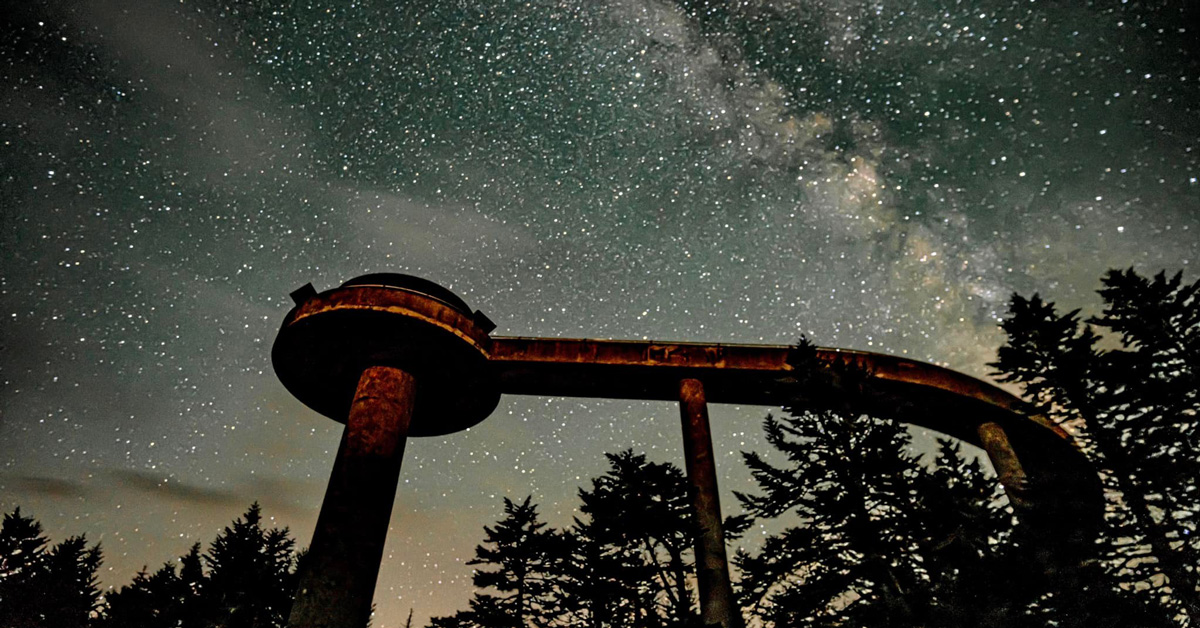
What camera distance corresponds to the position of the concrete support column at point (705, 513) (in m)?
11.3

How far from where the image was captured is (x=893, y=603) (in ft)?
25.6

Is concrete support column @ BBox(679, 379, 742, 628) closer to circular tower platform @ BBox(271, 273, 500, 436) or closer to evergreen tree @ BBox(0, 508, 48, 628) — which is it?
circular tower platform @ BBox(271, 273, 500, 436)

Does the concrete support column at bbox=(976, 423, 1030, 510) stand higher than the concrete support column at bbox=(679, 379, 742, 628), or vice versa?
the concrete support column at bbox=(976, 423, 1030, 510)

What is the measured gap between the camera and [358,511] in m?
11.6

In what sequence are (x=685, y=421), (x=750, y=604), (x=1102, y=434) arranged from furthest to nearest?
(x=685, y=421), (x=750, y=604), (x=1102, y=434)

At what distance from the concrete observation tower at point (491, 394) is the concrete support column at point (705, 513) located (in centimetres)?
3

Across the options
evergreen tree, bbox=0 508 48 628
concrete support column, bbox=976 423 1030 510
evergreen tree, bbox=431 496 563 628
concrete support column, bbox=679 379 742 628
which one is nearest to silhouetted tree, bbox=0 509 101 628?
evergreen tree, bbox=0 508 48 628

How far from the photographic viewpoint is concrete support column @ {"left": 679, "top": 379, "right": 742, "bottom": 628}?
11273 millimetres

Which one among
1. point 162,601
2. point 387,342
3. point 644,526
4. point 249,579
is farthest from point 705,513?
point 162,601

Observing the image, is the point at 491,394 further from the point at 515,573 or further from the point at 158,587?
the point at 158,587

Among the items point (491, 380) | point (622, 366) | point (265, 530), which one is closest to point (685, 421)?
point (622, 366)

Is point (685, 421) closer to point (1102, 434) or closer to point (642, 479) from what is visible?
point (642, 479)

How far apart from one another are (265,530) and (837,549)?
3307 centimetres

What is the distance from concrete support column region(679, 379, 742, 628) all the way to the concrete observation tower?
30 mm
